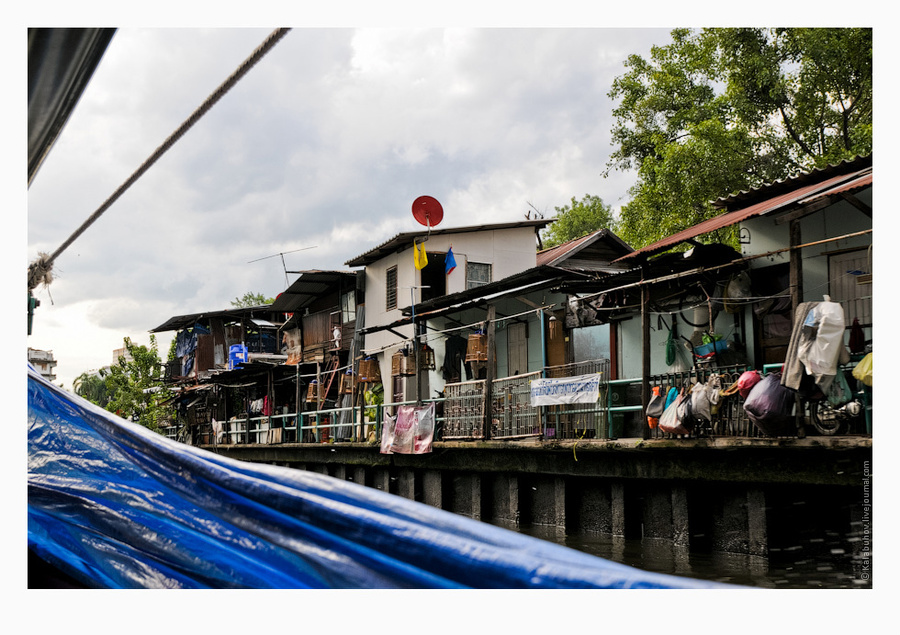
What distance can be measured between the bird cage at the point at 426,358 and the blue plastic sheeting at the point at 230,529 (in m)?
11.9

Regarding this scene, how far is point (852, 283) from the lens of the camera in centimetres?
891

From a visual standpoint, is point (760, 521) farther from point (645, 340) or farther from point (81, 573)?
point (81, 573)

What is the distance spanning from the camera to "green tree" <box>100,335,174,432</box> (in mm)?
31984

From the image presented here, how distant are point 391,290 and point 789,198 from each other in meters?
12.1

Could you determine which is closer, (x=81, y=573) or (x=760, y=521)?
(x=81, y=573)

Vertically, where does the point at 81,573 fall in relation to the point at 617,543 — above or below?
above

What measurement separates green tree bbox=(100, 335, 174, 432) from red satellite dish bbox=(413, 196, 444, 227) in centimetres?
1898

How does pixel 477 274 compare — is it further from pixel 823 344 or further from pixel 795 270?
pixel 823 344

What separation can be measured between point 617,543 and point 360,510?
790 cm

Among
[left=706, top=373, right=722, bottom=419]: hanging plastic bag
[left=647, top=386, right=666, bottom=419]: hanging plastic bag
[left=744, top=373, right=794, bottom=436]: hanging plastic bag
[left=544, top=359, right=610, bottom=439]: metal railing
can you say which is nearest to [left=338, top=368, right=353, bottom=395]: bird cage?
[left=544, top=359, right=610, bottom=439]: metal railing

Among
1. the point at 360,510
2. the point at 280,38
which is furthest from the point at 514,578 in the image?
the point at 280,38

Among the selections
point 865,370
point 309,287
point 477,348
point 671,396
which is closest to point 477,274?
point 477,348

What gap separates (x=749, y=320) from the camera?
34.3 ft

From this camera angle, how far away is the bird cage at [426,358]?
50.6 ft
